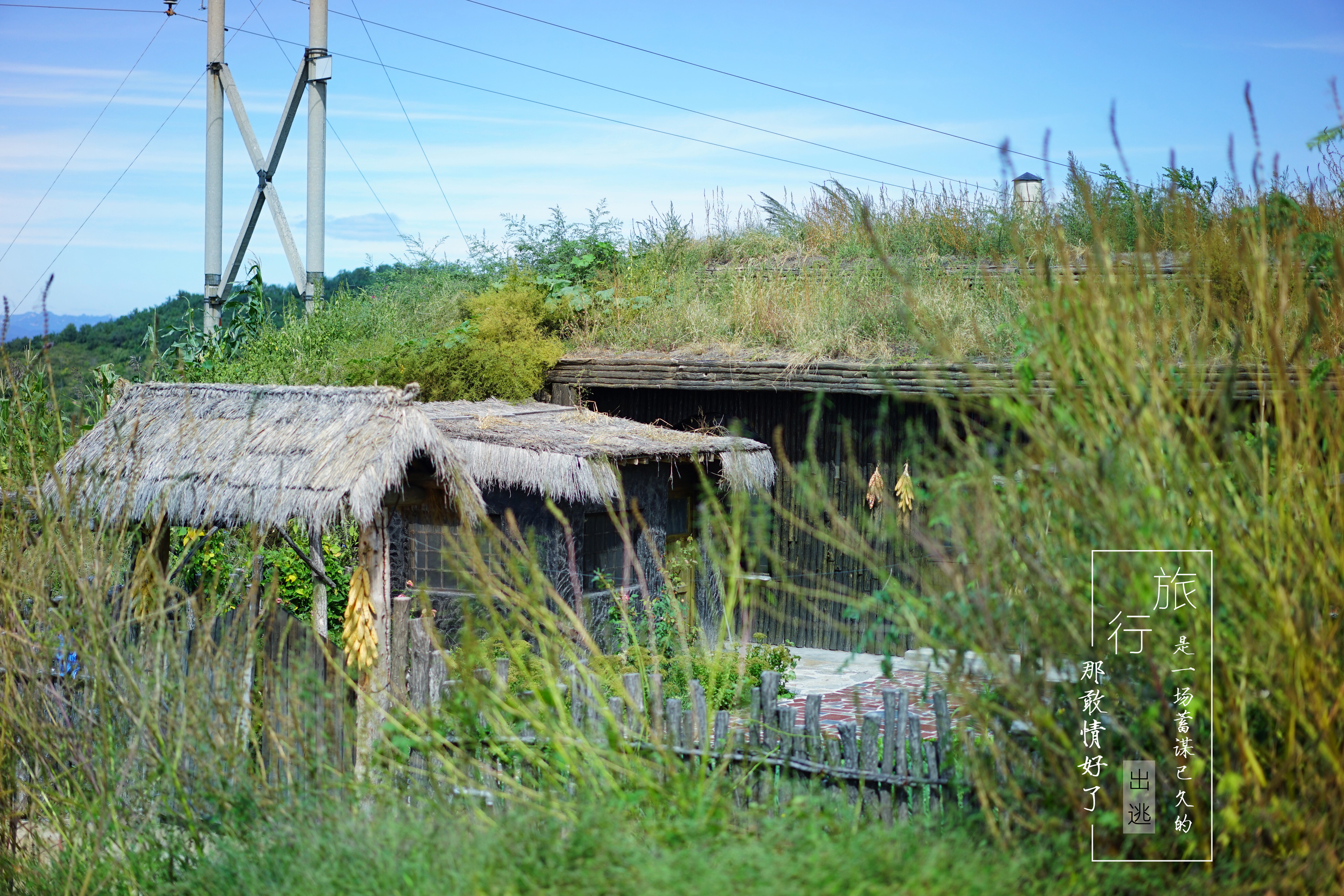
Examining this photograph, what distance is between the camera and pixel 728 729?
4.64 metres

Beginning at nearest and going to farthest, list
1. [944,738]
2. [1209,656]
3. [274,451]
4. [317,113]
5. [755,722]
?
[1209,656] < [944,738] < [755,722] < [274,451] < [317,113]

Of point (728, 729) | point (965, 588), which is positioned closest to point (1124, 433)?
point (965, 588)

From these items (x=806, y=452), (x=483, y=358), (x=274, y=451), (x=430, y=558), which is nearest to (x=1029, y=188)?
(x=806, y=452)

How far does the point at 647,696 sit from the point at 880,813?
1.11 m

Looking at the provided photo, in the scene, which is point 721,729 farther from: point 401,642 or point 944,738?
point 401,642

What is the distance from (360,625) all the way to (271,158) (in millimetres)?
10377

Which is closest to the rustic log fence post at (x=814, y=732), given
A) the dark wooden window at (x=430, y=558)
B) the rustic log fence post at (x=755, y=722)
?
the rustic log fence post at (x=755, y=722)

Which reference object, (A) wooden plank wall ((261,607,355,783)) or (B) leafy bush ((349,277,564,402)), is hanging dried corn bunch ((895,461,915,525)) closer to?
(B) leafy bush ((349,277,564,402))

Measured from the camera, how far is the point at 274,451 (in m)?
7.61

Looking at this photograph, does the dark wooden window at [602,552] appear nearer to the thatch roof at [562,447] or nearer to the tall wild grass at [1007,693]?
the thatch roof at [562,447]

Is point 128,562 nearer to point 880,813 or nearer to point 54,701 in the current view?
point 54,701

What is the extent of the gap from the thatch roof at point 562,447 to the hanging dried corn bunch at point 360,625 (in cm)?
139

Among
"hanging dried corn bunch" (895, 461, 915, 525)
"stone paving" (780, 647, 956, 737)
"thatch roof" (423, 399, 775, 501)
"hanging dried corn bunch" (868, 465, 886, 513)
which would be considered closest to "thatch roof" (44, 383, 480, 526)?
"thatch roof" (423, 399, 775, 501)

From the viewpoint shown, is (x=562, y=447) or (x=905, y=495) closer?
(x=562, y=447)
